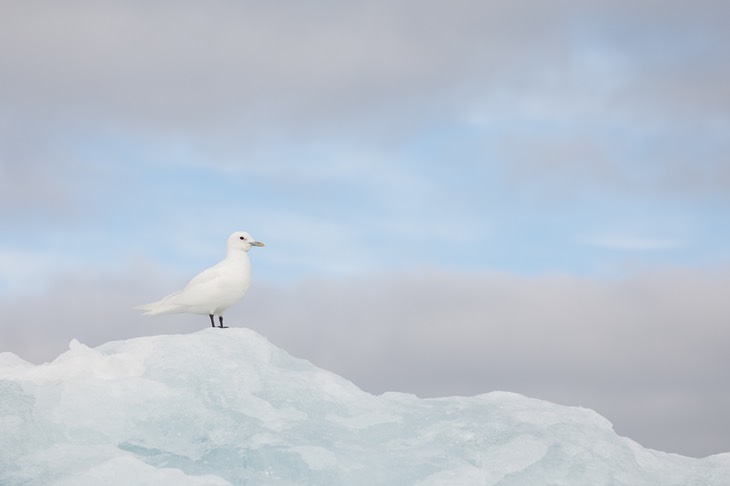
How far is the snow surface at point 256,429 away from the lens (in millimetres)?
10867

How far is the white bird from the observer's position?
45.6 ft

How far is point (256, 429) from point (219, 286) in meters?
3.11

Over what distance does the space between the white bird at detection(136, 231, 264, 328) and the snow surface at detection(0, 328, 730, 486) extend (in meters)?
1.15

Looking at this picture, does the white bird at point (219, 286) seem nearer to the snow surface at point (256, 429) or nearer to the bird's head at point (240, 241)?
the bird's head at point (240, 241)

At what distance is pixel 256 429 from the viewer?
11.3m

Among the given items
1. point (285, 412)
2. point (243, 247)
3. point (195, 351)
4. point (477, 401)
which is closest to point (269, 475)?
point (285, 412)

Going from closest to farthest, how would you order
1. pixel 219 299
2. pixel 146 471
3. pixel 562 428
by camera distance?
1. pixel 146 471
2. pixel 562 428
3. pixel 219 299

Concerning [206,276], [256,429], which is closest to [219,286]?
[206,276]

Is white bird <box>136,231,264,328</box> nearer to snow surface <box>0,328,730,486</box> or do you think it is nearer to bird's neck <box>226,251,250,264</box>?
bird's neck <box>226,251,250,264</box>

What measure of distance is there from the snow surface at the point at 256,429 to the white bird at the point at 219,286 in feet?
3.77

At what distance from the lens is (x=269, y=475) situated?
428 inches

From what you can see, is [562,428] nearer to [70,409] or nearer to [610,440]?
[610,440]

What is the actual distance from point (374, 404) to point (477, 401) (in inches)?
53.9

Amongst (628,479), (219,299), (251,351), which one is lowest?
(628,479)
